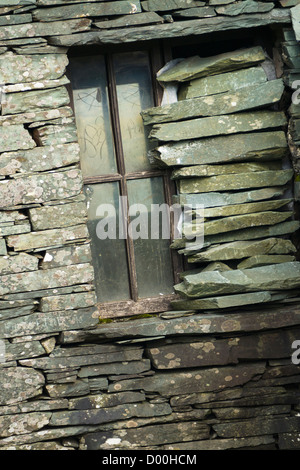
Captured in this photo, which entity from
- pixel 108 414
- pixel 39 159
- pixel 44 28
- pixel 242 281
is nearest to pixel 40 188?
pixel 39 159

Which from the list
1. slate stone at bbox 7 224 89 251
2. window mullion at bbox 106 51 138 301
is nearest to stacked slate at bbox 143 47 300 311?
window mullion at bbox 106 51 138 301

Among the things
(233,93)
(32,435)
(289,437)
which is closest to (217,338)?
(289,437)

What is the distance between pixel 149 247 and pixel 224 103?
112 cm

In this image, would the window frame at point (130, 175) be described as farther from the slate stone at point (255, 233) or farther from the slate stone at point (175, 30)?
the slate stone at point (255, 233)

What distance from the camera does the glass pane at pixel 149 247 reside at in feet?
15.5

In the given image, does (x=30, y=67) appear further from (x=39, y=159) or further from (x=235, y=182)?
(x=235, y=182)

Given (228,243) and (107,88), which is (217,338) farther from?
(107,88)

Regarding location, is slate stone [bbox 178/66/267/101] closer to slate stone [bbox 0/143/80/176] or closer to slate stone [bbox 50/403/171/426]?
slate stone [bbox 0/143/80/176]

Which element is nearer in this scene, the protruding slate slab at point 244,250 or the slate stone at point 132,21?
the slate stone at point 132,21

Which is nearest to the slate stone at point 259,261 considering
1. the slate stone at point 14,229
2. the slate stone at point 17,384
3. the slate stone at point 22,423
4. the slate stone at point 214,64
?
the slate stone at point 214,64

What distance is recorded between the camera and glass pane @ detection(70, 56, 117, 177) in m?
4.67

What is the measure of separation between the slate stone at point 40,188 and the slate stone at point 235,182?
74cm

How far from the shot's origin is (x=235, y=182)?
4570mm

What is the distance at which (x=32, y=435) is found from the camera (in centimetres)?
444
